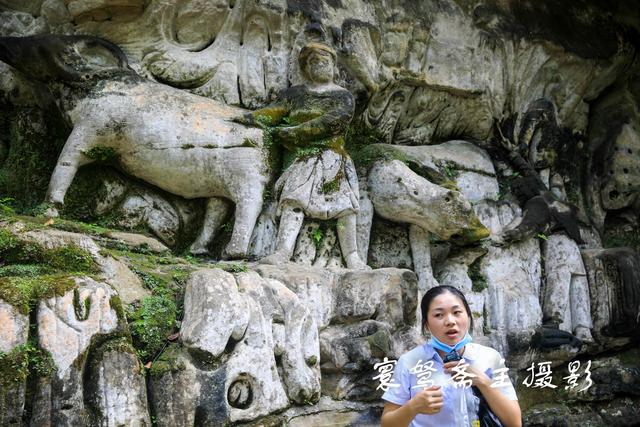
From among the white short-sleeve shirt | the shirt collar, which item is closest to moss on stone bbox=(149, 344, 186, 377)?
the white short-sleeve shirt

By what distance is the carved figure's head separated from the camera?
18.1ft

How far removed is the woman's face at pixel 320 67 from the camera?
5527 mm

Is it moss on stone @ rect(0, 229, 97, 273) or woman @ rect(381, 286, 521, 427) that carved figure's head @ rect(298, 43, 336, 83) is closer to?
moss on stone @ rect(0, 229, 97, 273)

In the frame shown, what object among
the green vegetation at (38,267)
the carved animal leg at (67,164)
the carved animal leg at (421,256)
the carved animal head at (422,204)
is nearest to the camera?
the green vegetation at (38,267)

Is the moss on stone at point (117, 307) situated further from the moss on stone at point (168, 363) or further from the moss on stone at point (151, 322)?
the moss on stone at point (168, 363)

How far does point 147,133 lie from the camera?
5.05 meters

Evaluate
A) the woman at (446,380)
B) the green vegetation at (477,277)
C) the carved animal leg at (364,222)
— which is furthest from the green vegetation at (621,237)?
the woman at (446,380)

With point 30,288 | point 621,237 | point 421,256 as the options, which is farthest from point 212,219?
point 621,237

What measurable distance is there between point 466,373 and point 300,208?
2.89 meters

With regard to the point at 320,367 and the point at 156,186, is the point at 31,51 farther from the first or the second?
the point at 320,367

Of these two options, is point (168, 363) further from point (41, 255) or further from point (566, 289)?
point (566, 289)

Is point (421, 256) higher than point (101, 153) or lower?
lower

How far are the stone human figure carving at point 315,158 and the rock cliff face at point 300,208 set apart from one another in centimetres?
3

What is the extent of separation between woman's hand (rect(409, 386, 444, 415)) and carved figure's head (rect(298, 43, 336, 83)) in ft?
12.2
